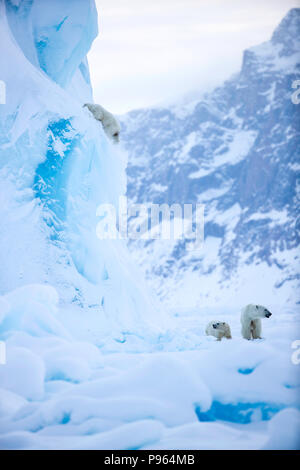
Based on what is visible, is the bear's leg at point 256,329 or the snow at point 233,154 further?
the snow at point 233,154

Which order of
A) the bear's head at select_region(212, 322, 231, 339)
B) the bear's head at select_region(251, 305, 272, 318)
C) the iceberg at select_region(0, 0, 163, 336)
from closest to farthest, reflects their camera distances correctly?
1. the iceberg at select_region(0, 0, 163, 336)
2. the bear's head at select_region(251, 305, 272, 318)
3. the bear's head at select_region(212, 322, 231, 339)

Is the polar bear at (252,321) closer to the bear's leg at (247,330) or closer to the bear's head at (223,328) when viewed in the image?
the bear's leg at (247,330)

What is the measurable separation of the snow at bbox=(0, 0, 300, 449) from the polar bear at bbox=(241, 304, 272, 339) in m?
0.20

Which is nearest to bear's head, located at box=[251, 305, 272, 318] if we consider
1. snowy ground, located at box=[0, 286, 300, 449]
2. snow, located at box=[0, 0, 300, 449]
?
snow, located at box=[0, 0, 300, 449]

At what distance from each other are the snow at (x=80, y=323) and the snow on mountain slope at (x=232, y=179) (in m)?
53.9

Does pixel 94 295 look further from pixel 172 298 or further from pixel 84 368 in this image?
pixel 172 298

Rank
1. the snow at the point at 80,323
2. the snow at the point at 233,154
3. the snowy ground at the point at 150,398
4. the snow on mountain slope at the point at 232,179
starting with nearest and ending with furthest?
the snowy ground at the point at 150,398 < the snow at the point at 80,323 < the snow on mountain slope at the point at 232,179 < the snow at the point at 233,154

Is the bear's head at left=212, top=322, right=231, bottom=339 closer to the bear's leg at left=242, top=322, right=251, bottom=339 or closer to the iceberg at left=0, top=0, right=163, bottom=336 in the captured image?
the bear's leg at left=242, top=322, right=251, bottom=339

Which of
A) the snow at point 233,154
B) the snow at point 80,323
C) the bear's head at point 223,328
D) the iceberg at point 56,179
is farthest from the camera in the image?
the snow at point 233,154

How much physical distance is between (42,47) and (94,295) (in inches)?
157

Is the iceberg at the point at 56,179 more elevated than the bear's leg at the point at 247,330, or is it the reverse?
the iceberg at the point at 56,179

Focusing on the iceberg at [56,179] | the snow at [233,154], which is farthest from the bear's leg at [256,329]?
the snow at [233,154]

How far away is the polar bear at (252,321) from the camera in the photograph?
6242 mm

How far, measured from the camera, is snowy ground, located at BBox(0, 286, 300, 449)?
9.93ft
